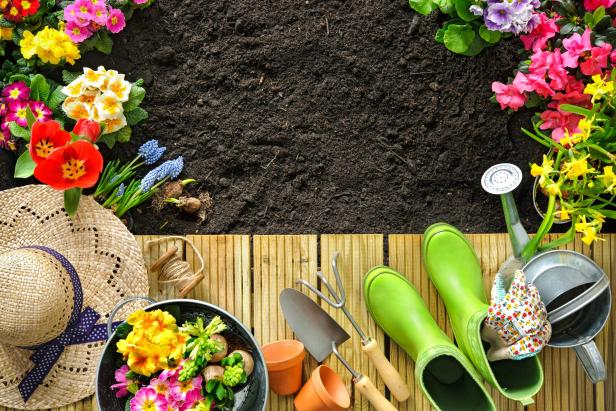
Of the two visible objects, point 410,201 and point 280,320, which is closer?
point 280,320

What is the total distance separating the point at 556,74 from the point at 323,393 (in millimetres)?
1035

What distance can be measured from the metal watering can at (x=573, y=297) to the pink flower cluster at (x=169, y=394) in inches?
35.4

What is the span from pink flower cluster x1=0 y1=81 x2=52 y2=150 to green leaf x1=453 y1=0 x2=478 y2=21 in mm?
1152

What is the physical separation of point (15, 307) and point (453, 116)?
1264mm

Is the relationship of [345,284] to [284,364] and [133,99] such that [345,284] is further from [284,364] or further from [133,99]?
[133,99]

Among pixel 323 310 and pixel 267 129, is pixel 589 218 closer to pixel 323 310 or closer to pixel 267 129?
pixel 323 310

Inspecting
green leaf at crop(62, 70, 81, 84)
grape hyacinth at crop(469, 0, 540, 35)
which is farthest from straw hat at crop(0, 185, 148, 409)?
grape hyacinth at crop(469, 0, 540, 35)

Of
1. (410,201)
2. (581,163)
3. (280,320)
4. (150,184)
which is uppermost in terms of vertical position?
(581,163)

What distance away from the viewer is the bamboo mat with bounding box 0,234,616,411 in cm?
169

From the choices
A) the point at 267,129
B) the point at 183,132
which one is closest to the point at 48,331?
the point at 183,132

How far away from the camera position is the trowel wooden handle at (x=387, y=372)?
5.15 feet

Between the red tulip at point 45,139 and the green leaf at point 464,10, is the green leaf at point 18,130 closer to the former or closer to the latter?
the red tulip at point 45,139

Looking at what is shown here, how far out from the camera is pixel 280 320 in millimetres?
1683

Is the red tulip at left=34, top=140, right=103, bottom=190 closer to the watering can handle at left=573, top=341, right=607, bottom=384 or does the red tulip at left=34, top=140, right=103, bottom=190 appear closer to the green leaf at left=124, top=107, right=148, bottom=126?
the green leaf at left=124, top=107, right=148, bottom=126
